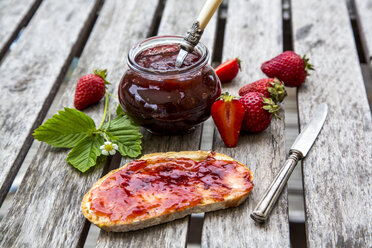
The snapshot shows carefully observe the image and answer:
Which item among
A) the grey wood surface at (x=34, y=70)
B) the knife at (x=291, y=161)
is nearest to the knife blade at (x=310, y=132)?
the knife at (x=291, y=161)

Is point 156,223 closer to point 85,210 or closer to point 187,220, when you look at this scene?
point 187,220

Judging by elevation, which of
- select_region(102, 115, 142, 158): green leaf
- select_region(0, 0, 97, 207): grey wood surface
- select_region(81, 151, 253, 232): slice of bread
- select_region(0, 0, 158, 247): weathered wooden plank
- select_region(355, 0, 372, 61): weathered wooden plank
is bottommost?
select_region(0, 0, 97, 207): grey wood surface

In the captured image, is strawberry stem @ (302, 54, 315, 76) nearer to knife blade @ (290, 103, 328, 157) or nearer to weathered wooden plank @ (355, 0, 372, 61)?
knife blade @ (290, 103, 328, 157)

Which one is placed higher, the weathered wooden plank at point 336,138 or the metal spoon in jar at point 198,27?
the metal spoon in jar at point 198,27

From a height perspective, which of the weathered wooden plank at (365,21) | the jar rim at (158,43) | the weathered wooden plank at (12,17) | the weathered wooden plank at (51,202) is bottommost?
the weathered wooden plank at (12,17)

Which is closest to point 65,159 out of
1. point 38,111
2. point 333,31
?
point 38,111

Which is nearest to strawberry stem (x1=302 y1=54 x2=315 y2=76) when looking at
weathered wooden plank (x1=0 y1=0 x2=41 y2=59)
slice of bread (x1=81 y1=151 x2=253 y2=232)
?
slice of bread (x1=81 y1=151 x2=253 y2=232)

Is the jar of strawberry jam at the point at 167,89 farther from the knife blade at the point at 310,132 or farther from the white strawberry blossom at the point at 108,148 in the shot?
the knife blade at the point at 310,132
